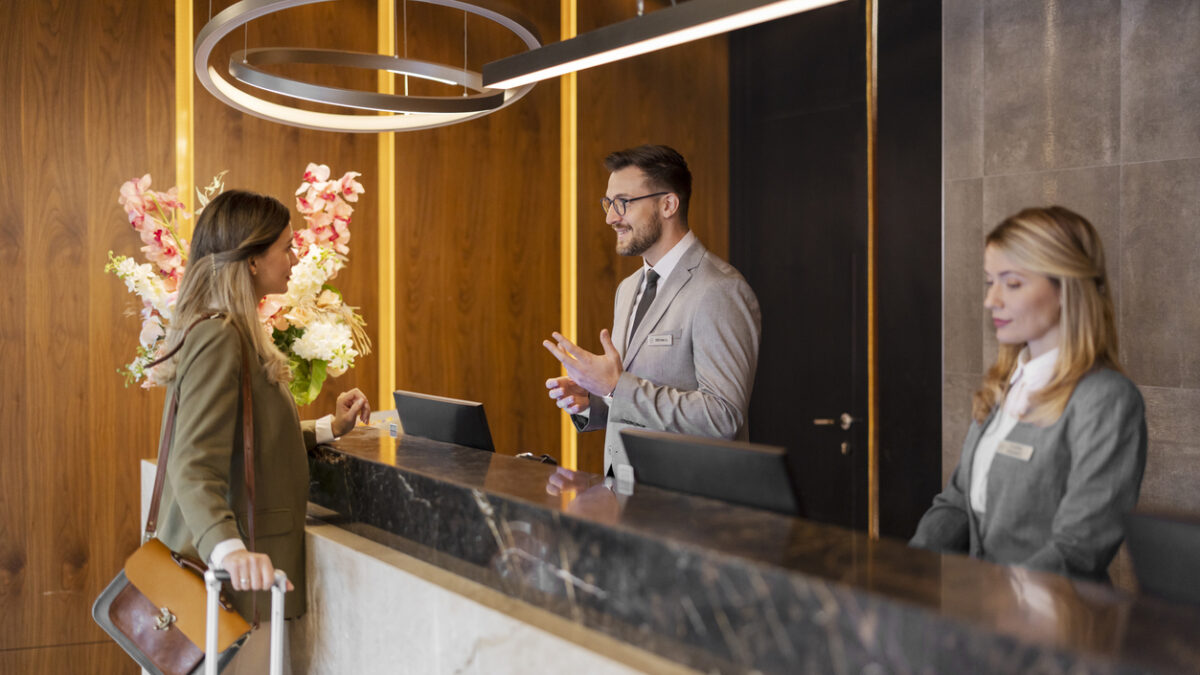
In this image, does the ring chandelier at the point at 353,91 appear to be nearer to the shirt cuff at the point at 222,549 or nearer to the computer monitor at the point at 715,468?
the computer monitor at the point at 715,468

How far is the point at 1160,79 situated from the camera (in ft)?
9.46

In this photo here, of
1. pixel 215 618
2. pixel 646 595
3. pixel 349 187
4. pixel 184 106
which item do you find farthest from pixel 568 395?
pixel 184 106

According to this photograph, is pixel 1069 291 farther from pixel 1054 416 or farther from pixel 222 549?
pixel 222 549

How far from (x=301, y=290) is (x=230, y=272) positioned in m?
0.59

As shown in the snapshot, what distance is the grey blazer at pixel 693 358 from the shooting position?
251 cm

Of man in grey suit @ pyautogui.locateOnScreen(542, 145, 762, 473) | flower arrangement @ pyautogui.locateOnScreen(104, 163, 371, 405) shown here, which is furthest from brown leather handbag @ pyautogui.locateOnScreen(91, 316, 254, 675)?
man in grey suit @ pyautogui.locateOnScreen(542, 145, 762, 473)

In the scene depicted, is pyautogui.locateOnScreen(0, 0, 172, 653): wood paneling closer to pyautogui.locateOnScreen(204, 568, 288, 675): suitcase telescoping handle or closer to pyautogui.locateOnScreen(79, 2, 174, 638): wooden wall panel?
pyautogui.locateOnScreen(79, 2, 174, 638): wooden wall panel

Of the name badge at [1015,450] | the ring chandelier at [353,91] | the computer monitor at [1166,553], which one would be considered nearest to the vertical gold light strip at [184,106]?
the ring chandelier at [353,91]

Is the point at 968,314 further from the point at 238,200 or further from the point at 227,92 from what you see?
the point at 227,92

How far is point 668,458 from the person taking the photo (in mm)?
1837

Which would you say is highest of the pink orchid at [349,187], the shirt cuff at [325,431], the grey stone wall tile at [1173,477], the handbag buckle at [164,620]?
the pink orchid at [349,187]

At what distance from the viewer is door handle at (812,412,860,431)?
4.39 meters

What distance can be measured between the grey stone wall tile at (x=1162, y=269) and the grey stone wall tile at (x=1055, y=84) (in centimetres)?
16

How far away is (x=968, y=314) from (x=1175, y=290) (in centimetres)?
62
